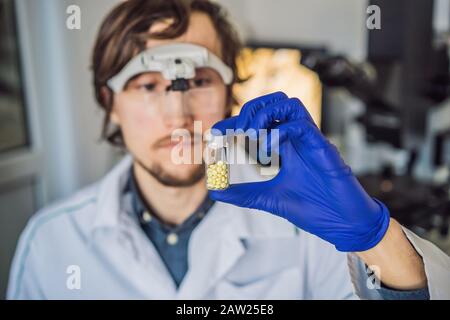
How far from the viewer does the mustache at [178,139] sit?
94 centimetres

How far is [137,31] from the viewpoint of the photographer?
97 centimetres

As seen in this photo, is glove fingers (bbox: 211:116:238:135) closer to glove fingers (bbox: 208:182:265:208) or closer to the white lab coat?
glove fingers (bbox: 208:182:265:208)

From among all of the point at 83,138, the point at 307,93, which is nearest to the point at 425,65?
the point at 307,93

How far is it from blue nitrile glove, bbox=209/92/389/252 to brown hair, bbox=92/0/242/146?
0.28 meters

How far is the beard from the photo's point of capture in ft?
3.37

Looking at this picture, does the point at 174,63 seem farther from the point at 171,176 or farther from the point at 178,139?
the point at 171,176

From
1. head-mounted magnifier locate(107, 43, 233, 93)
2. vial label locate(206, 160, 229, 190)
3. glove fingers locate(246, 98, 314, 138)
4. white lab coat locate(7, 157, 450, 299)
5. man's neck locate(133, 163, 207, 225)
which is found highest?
head-mounted magnifier locate(107, 43, 233, 93)

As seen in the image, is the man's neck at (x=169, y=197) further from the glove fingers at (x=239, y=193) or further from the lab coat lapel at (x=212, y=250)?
the glove fingers at (x=239, y=193)

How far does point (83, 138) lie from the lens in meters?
1.32

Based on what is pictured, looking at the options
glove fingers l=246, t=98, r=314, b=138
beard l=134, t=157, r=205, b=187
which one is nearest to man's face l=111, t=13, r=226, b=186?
beard l=134, t=157, r=205, b=187

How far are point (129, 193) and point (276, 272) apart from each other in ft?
1.28

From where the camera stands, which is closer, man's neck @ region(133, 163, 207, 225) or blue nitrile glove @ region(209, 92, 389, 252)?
blue nitrile glove @ region(209, 92, 389, 252)

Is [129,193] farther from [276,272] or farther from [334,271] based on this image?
[334,271]
